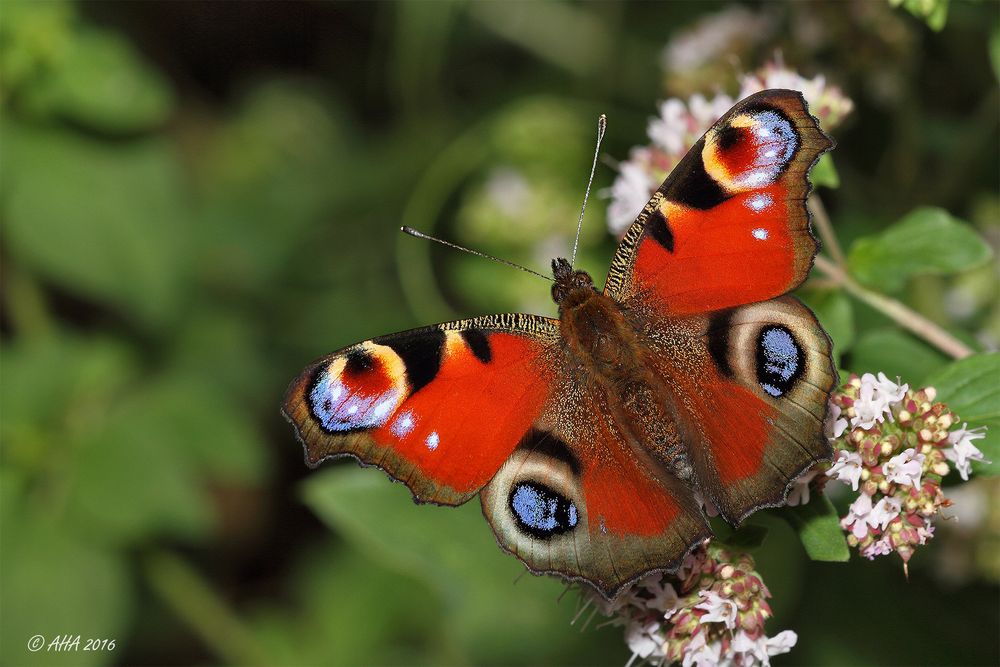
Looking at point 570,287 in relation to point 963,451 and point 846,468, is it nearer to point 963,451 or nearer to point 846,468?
point 846,468

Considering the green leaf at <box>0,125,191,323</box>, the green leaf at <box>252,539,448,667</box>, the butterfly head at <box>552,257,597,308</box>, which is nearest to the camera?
the butterfly head at <box>552,257,597,308</box>

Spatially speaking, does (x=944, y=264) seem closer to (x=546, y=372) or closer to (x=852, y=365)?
(x=852, y=365)

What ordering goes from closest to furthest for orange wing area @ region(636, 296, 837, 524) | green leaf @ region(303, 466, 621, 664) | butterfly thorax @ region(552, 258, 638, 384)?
1. orange wing area @ region(636, 296, 837, 524)
2. butterfly thorax @ region(552, 258, 638, 384)
3. green leaf @ region(303, 466, 621, 664)

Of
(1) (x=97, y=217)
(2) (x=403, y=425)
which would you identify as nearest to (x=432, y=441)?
(2) (x=403, y=425)

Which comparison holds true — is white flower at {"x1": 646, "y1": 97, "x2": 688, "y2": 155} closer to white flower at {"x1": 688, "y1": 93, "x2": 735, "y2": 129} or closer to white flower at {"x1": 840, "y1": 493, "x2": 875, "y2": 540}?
white flower at {"x1": 688, "y1": 93, "x2": 735, "y2": 129}

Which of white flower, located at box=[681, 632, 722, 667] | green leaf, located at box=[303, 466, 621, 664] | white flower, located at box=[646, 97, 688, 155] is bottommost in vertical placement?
green leaf, located at box=[303, 466, 621, 664]

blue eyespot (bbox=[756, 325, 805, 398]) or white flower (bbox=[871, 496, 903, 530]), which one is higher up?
blue eyespot (bbox=[756, 325, 805, 398])

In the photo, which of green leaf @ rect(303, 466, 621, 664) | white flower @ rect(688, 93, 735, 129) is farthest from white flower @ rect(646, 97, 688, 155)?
green leaf @ rect(303, 466, 621, 664)

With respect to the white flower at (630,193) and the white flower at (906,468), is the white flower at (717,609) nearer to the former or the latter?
the white flower at (906,468)
